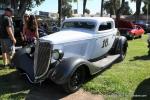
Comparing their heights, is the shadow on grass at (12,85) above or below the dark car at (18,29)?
below

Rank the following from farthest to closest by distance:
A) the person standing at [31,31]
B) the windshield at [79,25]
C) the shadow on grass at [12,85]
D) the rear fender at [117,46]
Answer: the rear fender at [117,46] → the person standing at [31,31] → the windshield at [79,25] → the shadow on grass at [12,85]

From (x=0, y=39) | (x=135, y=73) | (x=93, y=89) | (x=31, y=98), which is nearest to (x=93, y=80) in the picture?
(x=93, y=89)

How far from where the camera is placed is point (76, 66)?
7.82 meters

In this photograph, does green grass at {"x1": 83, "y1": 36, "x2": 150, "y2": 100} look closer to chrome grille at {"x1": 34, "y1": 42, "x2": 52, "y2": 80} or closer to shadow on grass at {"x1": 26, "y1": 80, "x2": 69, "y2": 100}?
shadow on grass at {"x1": 26, "y1": 80, "x2": 69, "y2": 100}

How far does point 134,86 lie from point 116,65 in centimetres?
274

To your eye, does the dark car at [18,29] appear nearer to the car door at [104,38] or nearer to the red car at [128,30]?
the car door at [104,38]

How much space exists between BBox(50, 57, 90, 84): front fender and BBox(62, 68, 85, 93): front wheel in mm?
197

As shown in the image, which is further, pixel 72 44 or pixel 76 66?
pixel 72 44

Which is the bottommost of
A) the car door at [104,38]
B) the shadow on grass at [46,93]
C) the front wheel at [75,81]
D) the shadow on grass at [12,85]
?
the shadow on grass at [46,93]

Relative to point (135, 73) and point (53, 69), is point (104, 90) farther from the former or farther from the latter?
point (135, 73)

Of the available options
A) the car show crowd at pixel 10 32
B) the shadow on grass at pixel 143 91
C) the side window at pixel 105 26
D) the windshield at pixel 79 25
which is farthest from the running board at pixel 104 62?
the car show crowd at pixel 10 32

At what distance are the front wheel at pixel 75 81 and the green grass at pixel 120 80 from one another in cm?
21

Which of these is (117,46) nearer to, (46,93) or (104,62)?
(104,62)

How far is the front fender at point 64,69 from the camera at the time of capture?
751cm
